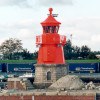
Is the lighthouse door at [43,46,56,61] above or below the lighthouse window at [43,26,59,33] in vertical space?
below

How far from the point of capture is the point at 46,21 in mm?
65562

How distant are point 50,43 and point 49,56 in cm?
150

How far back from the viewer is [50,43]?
215 ft

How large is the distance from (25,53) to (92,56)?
16597 millimetres

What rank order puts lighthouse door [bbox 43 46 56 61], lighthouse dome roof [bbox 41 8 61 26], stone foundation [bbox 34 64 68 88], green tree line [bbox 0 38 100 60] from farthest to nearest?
green tree line [bbox 0 38 100 60] < lighthouse door [bbox 43 46 56 61] < lighthouse dome roof [bbox 41 8 61 26] < stone foundation [bbox 34 64 68 88]

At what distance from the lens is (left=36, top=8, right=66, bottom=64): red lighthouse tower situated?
214 ft

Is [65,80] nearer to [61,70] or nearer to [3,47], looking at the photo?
[61,70]

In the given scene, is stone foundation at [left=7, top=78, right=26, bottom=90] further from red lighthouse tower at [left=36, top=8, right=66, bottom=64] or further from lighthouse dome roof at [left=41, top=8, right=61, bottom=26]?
lighthouse dome roof at [left=41, top=8, right=61, bottom=26]

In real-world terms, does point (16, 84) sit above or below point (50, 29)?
below

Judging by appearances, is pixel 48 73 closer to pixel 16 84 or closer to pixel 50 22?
pixel 16 84

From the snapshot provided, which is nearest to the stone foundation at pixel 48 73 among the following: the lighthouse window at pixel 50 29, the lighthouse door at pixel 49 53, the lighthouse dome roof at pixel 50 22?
the lighthouse door at pixel 49 53

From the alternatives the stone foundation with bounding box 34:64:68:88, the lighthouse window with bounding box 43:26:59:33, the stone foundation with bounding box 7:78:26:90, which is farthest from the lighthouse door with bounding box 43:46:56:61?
the stone foundation with bounding box 7:78:26:90

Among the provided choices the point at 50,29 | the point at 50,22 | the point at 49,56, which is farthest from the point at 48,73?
the point at 50,22

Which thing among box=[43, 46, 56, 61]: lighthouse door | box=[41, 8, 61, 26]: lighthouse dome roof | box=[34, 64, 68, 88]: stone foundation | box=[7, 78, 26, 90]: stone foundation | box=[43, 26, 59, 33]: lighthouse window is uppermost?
box=[41, 8, 61, 26]: lighthouse dome roof
